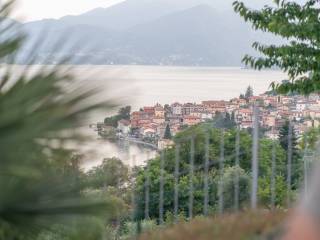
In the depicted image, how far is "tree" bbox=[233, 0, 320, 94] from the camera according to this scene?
9.86m

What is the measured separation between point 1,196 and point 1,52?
47 centimetres

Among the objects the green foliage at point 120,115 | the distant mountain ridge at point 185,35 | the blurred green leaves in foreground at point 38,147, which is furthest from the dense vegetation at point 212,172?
the distant mountain ridge at point 185,35

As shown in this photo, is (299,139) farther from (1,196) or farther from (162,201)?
(1,196)

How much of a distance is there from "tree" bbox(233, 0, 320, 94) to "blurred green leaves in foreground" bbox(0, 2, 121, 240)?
780 centimetres

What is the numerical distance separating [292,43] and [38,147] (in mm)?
8761

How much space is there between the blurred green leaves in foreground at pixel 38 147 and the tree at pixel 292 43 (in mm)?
7796

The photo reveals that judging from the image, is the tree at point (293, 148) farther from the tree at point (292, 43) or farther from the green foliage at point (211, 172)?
the tree at point (292, 43)

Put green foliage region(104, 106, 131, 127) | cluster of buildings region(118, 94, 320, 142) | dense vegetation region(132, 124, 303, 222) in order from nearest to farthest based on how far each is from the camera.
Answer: green foliage region(104, 106, 131, 127)
dense vegetation region(132, 124, 303, 222)
cluster of buildings region(118, 94, 320, 142)

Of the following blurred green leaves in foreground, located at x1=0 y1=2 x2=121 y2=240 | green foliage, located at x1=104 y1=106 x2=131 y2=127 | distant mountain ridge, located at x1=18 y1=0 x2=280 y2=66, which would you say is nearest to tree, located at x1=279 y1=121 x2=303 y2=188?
green foliage, located at x1=104 y1=106 x2=131 y2=127

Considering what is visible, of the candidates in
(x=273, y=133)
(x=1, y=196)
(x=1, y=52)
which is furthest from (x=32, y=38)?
(x=273, y=133)

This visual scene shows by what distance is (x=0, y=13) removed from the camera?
2207mm

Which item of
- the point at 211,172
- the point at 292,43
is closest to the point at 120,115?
the point at 211,172

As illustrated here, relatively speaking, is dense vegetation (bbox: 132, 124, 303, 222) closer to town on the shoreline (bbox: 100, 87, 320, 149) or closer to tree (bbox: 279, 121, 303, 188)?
tree (bbox: 279, 121, 303, 188)

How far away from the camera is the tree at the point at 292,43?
9859 mm
